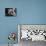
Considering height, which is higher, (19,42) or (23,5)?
(23,5)

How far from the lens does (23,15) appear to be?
105 inches

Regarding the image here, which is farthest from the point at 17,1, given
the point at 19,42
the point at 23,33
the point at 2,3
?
the point at 19,42

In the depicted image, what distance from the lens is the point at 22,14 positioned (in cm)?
266

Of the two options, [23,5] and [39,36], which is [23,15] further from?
[39,36]

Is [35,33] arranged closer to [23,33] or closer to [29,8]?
[23,33]

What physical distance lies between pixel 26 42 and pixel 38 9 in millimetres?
737

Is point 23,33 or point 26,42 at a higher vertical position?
point 23,33

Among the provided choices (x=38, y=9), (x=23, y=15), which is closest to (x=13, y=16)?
(x=23, y=15)

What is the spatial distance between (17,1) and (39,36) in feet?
2.83

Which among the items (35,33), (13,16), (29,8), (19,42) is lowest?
(19,42)

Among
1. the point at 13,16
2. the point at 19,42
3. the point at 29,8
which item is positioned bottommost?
the point at 19,42

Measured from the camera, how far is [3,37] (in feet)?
8.68

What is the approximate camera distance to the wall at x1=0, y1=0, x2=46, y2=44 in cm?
264

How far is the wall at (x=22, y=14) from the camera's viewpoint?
2.64 metres
